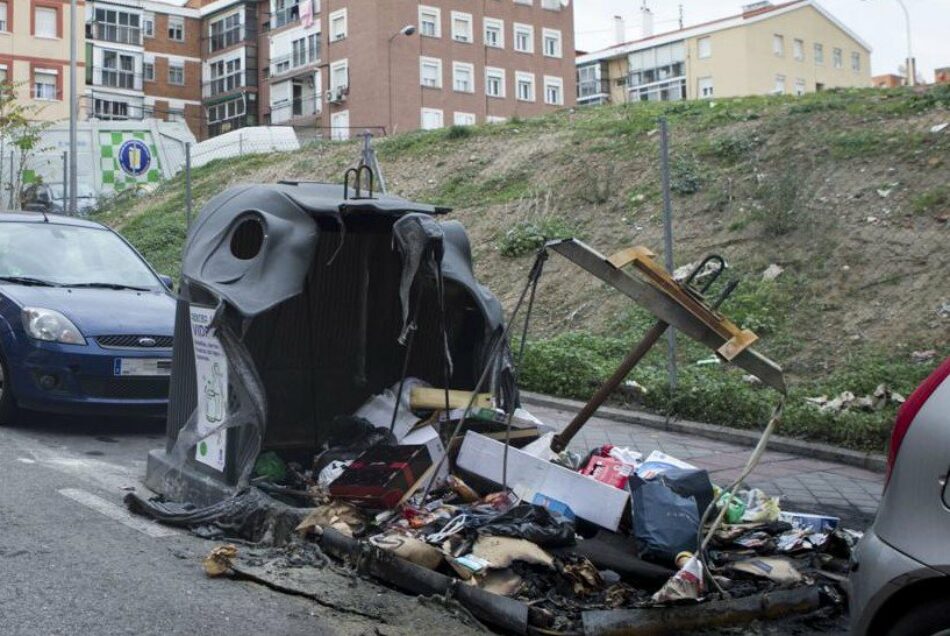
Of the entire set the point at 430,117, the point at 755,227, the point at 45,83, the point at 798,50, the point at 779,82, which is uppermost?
the point at 798,50

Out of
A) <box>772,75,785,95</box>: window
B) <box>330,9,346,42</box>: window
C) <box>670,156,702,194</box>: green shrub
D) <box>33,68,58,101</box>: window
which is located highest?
<box>330,9,346,42</box>: window

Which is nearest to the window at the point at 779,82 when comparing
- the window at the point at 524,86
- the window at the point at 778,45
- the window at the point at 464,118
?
the window at the point at 778,45

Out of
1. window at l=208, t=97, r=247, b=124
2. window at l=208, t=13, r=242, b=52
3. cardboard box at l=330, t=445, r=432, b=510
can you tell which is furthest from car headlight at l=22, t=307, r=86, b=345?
window at l=208, t=13, r=242, b=52

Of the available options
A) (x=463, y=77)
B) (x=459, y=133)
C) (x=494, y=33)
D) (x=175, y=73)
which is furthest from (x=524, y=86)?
(x=459, y=133)

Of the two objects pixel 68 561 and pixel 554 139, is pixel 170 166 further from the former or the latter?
pixel 68 561

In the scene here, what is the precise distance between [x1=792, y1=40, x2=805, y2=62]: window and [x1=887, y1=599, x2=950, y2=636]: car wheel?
70.5m

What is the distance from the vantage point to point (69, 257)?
9523 millimetres

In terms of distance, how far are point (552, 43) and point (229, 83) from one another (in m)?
20.4

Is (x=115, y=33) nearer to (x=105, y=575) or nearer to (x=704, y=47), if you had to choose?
(x=704, y=47)

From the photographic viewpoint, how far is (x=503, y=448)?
18.7ft

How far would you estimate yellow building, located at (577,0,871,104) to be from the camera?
66.2 metres

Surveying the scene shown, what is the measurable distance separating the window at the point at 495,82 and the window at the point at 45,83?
75.7ft

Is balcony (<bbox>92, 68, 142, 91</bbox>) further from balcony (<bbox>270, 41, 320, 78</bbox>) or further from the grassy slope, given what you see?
the grassy slope

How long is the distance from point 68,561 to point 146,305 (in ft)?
13.2
